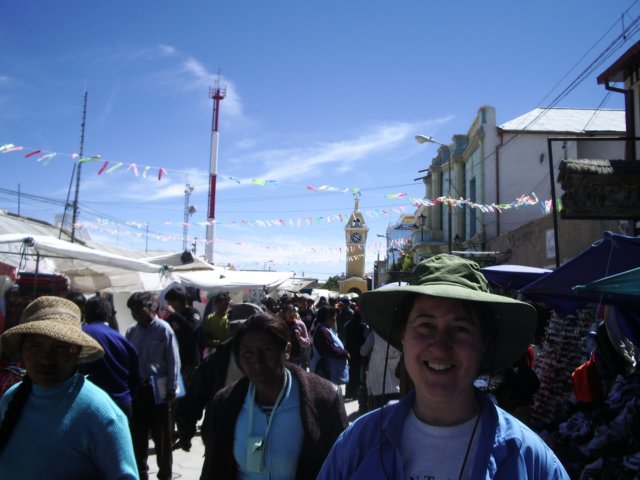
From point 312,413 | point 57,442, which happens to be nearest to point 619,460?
point 312,413

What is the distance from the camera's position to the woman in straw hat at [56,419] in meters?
2.32

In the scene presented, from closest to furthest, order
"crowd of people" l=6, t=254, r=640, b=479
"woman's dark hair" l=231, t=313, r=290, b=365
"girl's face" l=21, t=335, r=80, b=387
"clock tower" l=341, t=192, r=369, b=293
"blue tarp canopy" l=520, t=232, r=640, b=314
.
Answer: "crowd of people" l=6, t=254, r=640, b=479 → "girl's face" l=21, t=335, r=80, b=387 → "woman's dark hair" l=231, t=313, r=290, b=365 → "blue tarp canopy" l=520, t=232, r=640, b=314 → "clock tower" l=341, t=192, r=369, b=293

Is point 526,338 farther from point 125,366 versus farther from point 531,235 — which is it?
point 531,235

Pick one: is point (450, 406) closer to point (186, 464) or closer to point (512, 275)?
point (186, 464)

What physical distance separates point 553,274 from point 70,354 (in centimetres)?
441

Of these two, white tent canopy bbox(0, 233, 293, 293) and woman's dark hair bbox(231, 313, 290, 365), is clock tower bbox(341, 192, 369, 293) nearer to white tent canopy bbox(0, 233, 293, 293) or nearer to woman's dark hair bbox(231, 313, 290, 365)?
white tent canopy bbox(0, 233, 293, 293)

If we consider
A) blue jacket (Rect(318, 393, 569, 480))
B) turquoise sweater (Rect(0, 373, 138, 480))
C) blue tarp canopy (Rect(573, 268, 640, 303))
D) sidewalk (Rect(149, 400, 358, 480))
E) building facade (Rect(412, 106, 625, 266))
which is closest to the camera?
blue jacket (Rect(318, 393, 569, 480))

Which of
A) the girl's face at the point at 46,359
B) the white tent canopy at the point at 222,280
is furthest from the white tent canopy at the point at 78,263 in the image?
the girl's face at the point at 46,359

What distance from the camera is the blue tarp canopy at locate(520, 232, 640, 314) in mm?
4992

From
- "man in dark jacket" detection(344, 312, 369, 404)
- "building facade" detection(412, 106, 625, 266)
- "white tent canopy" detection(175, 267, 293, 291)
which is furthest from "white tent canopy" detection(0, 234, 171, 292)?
"building facade" detection(412, 106, 625, 266)

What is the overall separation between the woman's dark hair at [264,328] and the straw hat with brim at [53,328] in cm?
70

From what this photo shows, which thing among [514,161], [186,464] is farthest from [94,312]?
[514,161]

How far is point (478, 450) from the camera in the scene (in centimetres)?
149

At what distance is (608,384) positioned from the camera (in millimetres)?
4926
